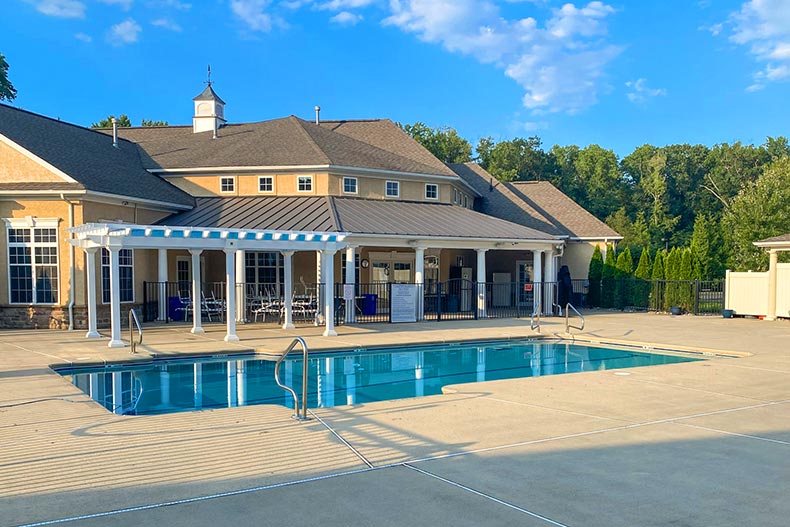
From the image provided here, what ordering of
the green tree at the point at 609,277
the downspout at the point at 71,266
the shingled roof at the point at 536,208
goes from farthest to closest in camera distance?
the shingled roof at the point at 536,208
the green tree at the point at 609,277
the downspout at the point at 71,266

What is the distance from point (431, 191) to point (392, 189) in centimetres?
200

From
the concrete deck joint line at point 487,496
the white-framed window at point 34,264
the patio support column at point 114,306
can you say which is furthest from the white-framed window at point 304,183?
the concrete deck joint line at point 487,496

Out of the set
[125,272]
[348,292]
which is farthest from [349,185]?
[125,272]

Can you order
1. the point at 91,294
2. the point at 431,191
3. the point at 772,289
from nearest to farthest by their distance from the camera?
the point at 91,294
the point at 772,289
the point at 431,191

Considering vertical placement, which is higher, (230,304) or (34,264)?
(34,264)

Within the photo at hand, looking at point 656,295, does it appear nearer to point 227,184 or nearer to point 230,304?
A: point 227,184

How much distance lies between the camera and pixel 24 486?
5488 mm

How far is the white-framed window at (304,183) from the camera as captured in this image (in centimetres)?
2541

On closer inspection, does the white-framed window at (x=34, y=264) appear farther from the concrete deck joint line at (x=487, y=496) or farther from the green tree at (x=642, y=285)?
the green tree at (x=642, y=285)

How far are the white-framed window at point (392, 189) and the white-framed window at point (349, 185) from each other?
1436 millimetres

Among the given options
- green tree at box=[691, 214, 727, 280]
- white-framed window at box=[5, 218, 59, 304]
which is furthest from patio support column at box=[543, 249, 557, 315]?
white-framed window at box=[5, 218, 59, 304]

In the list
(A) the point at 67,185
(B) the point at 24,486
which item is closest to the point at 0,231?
(A) the point at 67,185

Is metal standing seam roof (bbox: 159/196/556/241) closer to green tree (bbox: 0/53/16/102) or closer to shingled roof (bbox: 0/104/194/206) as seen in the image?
shingled roof (bbox: 0/104/194/206)

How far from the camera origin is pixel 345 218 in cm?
2250
